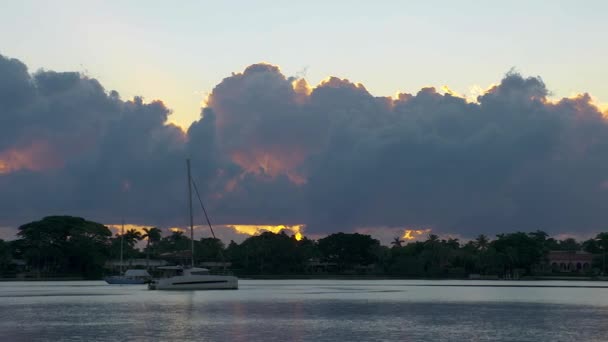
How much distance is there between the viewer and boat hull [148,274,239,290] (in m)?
122

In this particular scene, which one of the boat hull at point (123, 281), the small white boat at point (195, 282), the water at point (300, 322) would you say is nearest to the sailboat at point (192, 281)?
the small white boat at point (195, 282)

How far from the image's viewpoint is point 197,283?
12206cm

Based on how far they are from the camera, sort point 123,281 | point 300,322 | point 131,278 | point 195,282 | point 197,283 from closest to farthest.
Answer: point 300,322, point 197,283, point 195,282, point 123,281, point 131,278

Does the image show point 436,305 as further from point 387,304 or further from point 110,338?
point 110,338

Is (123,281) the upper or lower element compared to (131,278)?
lower

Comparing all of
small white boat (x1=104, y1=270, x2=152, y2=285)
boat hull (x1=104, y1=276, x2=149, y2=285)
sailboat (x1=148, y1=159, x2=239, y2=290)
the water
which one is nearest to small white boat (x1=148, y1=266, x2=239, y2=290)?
sailboat (x1=148, y1=159, x2=239, y2=290)

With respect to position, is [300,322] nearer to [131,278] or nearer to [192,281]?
[192,281]

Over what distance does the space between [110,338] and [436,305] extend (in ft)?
159

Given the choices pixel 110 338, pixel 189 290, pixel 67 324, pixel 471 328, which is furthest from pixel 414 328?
pixel 189 290

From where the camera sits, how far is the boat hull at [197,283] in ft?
402

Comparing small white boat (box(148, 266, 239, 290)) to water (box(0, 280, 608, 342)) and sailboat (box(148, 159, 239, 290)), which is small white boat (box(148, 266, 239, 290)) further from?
water (box(0, 280, 608, 342))

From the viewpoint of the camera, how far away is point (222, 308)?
83.1 metres

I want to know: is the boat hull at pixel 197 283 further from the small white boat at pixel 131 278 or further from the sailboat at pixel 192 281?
the small white boat at pixel 131 278

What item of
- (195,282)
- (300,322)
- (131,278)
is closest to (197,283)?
(195,282)
